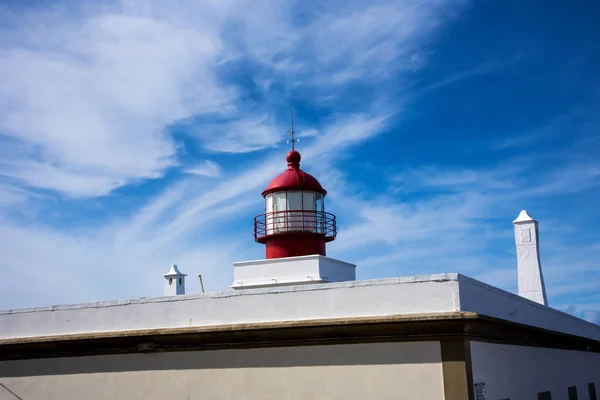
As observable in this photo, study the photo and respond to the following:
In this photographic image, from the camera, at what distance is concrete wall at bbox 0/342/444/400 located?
10.3m

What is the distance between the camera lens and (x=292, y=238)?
1730 cm

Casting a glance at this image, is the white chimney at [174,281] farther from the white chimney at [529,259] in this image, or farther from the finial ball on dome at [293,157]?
the white chimney at [529,259]

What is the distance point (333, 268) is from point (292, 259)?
110cm

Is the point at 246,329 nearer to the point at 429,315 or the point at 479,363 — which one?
the point at 429,315

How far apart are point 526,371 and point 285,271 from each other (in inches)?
238

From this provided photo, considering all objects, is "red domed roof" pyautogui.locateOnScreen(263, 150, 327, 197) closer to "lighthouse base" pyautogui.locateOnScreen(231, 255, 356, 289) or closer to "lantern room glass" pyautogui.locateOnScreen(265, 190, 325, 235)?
"lantern room glass" pyautogui.locateOnScreen(265, 190, 325, 235)

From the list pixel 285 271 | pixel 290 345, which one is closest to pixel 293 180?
pixel 285 271

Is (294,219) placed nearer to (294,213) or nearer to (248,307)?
(294,213)

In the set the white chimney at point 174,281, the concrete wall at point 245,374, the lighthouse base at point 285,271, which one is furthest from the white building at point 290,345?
the white chimney at point 174,281

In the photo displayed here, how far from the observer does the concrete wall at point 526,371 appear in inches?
431

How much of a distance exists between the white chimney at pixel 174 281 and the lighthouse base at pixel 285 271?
27.0 ft

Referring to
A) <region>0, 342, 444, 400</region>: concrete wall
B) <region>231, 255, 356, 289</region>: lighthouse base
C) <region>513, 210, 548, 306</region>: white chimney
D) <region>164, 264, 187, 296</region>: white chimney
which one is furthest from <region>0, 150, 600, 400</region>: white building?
<region>164, 264, 187, 296</region>: white chimney

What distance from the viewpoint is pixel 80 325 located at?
41.8 ft

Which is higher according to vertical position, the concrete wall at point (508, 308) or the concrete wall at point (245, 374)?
the concrete wall at point (508, 308)
